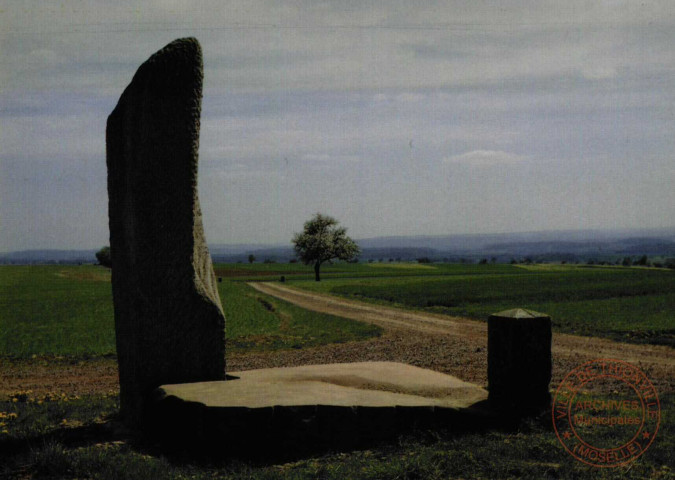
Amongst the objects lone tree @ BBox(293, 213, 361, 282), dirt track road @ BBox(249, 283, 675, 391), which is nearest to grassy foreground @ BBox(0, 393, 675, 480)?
dirt track road @ BBox(249, 283, 675, 391)

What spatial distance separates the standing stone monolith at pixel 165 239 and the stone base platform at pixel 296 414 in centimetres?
56

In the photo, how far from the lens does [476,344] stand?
1750 cm

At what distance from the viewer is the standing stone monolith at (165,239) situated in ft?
26.7

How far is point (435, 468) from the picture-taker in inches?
235

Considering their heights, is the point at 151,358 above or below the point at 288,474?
above

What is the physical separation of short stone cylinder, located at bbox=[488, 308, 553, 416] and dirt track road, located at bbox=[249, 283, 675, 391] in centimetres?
472

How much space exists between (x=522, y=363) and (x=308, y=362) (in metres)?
8.03

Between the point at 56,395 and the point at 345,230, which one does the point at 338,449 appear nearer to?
the point at 56,395

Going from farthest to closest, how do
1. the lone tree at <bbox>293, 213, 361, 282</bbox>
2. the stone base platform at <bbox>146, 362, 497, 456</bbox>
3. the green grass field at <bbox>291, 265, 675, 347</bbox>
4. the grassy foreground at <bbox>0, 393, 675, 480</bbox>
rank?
the lone tree at <bbox>293, 213, 361, 282</bbox> < the green grass field at <bbox>291, 265, 675, 347</bbox> < the stone base platform at <bbox>146, 362, 497, 456</bbox> < the grassy foreground at <bbox>0, 393, 675, 480</bbox>

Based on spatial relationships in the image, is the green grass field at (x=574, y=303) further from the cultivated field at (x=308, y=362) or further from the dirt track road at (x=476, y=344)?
the dirt track road at (x=476, y=344)

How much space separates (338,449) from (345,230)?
57004mm

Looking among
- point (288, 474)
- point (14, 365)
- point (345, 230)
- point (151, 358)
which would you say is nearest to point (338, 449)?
point (288, 474)

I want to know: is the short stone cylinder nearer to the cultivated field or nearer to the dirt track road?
the cultivated field

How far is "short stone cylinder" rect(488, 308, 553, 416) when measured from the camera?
23.9 ft
